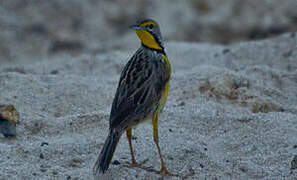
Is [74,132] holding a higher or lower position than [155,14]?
lower

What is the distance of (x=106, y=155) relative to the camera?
508 cm

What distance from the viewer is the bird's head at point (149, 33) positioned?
583 cm

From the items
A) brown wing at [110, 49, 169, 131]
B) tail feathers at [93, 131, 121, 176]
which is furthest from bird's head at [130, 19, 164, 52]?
tail feathers at [93, 131, 121, 176]

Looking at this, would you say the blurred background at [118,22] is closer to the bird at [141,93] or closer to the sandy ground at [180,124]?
the sandy ground at [180,124]

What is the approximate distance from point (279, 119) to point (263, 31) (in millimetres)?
6395

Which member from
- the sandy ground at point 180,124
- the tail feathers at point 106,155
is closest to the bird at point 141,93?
the tail feathers at point 106,155

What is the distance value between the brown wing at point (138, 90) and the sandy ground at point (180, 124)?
0.57 m

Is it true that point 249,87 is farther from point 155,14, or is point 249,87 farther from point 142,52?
point 155,14

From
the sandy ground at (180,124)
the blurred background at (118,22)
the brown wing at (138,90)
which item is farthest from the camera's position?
the blurred background at (118,22)

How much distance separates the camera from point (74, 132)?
20.8 ft

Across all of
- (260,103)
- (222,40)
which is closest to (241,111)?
(260,103)

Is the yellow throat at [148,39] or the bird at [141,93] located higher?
the yellow throat at [148,39]

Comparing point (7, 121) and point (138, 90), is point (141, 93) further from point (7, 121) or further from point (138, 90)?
point (7, 121)

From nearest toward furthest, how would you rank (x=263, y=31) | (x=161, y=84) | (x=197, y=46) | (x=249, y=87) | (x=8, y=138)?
(x=161, y=84) → (x=8, y=138) → (x=249, y=87) → (x=197, y=46) → (x=263, y=31)
